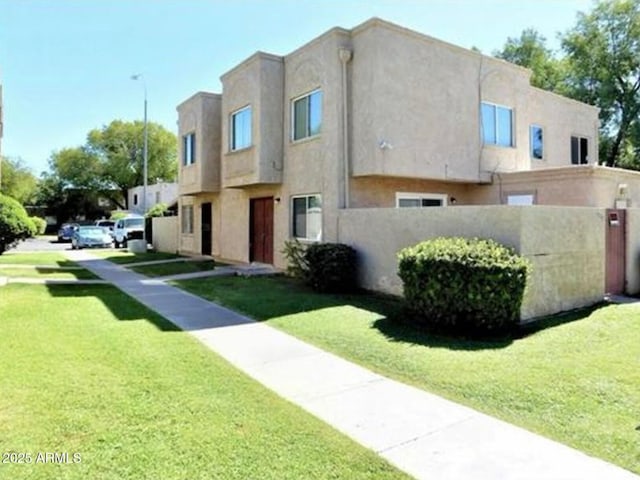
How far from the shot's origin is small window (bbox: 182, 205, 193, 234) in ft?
79.0

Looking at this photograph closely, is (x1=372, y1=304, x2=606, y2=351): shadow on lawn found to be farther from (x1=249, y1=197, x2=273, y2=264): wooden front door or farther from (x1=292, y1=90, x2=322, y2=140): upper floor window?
(x1=249, y1=197, x2=273, y2=264): wooden front door

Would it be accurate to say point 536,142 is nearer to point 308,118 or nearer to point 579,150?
point 579,150

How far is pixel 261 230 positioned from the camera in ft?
58.0

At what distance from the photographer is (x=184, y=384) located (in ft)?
17.8

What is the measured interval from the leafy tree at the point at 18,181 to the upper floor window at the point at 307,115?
5327cm

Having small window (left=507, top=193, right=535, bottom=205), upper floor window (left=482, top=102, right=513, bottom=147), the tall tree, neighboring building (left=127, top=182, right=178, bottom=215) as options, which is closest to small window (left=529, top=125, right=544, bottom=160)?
upper floor window (left=482, top=102, right=513, bottom=147)

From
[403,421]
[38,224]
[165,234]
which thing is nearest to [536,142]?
[403,421]

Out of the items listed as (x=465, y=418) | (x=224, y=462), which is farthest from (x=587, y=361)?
(x=224, y=462)

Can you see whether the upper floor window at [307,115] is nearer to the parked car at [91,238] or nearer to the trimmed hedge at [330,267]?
the trimmed hedge at [330,267]

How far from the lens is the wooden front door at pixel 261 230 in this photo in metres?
17.1

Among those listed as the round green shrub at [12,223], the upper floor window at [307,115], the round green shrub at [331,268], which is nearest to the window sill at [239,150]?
the upper floor window at [307,115]

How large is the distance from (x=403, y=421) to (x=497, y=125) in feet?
47.5

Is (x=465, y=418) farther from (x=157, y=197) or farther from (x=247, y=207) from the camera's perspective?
(x=157, y=197)

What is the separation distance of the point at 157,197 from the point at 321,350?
156 ft
